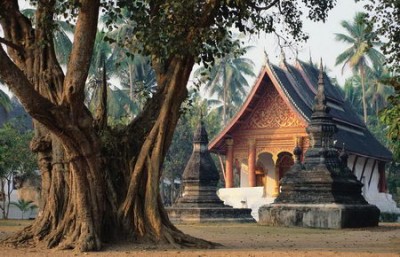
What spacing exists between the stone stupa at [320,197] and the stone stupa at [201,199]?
2.62 m

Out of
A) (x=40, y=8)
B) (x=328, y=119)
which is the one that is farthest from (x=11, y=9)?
(x=328, y=119)

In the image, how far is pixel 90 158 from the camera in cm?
884

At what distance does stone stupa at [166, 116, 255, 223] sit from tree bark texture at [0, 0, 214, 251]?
36.1 ft

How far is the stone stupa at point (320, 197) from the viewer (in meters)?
17.3

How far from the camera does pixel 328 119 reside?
2011cm

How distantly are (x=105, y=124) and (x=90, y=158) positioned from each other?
4.60 feet

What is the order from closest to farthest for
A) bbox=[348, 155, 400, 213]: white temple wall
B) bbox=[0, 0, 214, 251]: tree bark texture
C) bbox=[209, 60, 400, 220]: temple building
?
1. bbox=[0, 0, 214, 251]: tree bark texture
2. bbox=[209, 60, 400, 220]: temple building
3. bbox=[348, 155, 400, 213]: white temple wall

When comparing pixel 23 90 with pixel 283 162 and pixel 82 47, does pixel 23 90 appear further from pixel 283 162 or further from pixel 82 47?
pixel 283 162

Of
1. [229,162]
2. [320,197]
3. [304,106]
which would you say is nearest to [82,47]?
[320,197]

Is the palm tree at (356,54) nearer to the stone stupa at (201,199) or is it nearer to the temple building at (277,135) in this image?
the temple building at (277,135)

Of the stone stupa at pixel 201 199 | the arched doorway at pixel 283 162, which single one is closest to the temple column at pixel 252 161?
the arched doorway at pixel 283 162

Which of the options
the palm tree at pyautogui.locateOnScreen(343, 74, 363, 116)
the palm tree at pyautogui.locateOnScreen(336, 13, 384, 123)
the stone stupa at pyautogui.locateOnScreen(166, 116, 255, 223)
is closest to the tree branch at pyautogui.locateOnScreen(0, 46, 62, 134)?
the stone stupa at pyautogui.locateOnScreen(166, 116, 255, 223)

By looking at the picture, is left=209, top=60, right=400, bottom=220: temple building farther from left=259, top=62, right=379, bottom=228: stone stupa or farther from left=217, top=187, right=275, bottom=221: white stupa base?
left=259, top=62, right=379, bottom=228: stone stupa

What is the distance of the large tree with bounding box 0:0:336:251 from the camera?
8.55m
